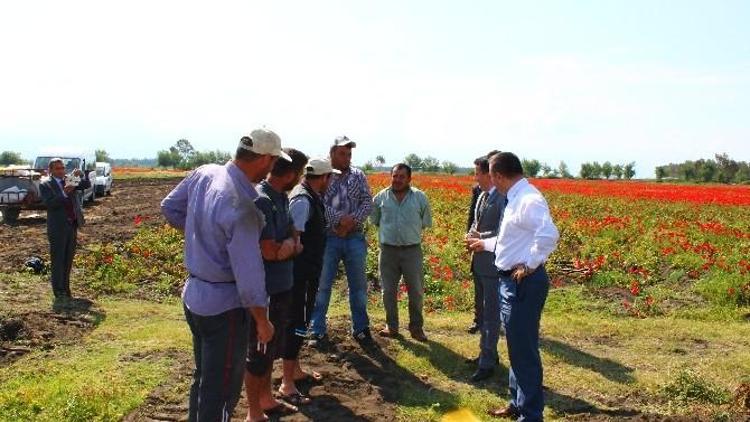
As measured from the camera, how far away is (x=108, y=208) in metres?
24.0

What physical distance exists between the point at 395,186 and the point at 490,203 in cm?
144

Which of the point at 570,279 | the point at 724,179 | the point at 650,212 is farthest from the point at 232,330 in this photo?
the point at 724,179

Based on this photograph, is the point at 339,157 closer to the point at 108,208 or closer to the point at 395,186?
the point at 395,186

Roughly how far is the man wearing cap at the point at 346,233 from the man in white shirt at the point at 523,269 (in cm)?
216

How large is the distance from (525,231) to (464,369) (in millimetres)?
2273

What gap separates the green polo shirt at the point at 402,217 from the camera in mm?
7113

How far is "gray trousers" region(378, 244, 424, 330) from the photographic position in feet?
23.7

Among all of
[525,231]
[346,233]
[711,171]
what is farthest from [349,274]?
[711,171]

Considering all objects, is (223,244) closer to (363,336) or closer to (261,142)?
(261,142)

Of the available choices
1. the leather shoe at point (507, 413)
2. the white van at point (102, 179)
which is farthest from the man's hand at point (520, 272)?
the white van at point (102, 179)

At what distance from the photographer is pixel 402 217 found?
280 inches

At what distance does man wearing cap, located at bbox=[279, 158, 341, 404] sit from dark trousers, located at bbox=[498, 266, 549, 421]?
1637 mm

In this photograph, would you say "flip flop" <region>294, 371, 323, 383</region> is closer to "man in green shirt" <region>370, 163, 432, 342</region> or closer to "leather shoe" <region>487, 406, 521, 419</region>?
"leather shoe" <region>487, 406, 521, 419</region>

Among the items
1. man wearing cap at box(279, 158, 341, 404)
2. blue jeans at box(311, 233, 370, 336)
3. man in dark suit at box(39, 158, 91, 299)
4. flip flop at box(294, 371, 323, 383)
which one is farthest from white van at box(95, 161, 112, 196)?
man wearing cap at box(279, 158, 341, 404)
